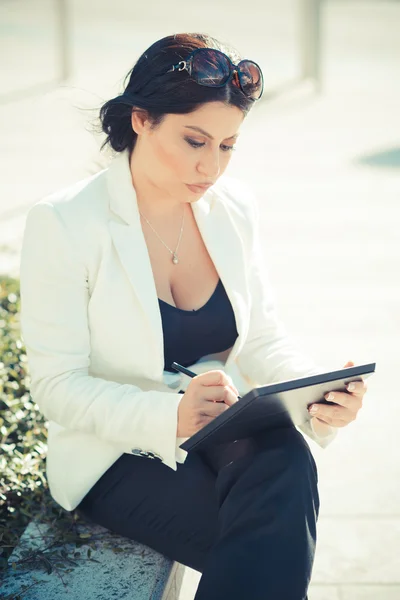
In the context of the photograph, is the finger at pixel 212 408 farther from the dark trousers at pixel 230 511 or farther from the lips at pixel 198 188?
the lips at pixel 198 188

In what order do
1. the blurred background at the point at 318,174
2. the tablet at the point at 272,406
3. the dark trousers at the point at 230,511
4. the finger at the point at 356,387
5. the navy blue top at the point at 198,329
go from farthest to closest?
1. the blurred background at the point at 318,174
2. the navy blue top at the point at 198,329
3. the finger at the point at 356,387
4. the dark trousers at the point at 230,511
5. the tablet at the point at 272,406

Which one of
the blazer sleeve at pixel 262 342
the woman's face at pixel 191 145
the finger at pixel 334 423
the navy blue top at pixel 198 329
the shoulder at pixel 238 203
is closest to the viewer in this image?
the finger at pixel 334 423

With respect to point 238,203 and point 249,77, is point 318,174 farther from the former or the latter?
point 249,77

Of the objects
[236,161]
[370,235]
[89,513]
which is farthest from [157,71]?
[236,161]

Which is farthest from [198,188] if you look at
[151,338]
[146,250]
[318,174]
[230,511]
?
[318,174]

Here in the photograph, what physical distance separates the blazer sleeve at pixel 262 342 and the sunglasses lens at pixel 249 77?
0.53 m

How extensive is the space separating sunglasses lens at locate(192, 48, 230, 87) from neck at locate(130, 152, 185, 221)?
0.37 meters

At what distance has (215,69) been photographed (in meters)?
2.48

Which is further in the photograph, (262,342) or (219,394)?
(262,342)

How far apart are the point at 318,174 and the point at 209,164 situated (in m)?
6.71

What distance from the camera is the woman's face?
254cm

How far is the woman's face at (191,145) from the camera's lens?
8.32 ft

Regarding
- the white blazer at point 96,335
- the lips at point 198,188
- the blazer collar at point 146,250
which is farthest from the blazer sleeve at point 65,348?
the lips at point 198,188

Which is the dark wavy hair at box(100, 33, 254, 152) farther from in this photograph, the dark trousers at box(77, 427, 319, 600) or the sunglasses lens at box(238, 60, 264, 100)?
the dark trousers at box(77, 427, 319, 600)
